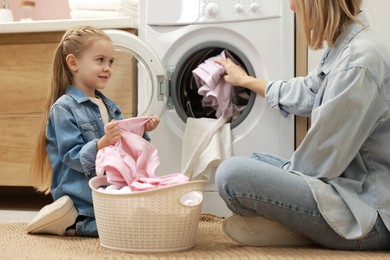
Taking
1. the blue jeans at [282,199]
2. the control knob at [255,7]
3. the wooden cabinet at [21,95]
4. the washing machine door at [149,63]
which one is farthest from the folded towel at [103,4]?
the blue jeans at [282,199]

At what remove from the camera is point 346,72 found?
5.12 ft

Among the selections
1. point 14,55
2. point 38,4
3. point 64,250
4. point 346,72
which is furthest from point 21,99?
point 346,72

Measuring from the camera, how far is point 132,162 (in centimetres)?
176

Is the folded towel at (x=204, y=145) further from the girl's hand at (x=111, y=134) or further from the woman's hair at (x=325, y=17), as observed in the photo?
the woman's hair at (x=325, y=17)

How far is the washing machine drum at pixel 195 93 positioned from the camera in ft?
7.54

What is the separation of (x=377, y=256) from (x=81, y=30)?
1.15m

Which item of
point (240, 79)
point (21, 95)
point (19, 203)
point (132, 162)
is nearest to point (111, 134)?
point (132, 162)

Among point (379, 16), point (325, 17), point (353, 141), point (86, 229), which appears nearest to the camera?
point (353, 141)

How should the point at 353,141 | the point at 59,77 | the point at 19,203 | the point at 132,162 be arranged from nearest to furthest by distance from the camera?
the point at 353,141 < the point at 132,162 < the point at 59,77 < the point at 19,203

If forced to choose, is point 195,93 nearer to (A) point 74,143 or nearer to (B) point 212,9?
(B) point 212,9

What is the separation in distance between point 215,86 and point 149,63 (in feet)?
0.83

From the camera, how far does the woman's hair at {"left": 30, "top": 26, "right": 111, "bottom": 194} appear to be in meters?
2.02

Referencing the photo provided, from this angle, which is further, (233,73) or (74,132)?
(233,73)

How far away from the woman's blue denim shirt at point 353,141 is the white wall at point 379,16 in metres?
0.69
